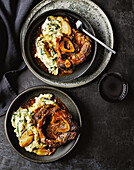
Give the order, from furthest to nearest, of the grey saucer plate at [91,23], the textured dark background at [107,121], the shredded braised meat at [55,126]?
the textured dark background at [107,121] < the grey saucer plate at [91,23] < the shredded braised meat at [55,126]

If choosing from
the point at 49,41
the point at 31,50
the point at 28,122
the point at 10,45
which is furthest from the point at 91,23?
the point at 28,122

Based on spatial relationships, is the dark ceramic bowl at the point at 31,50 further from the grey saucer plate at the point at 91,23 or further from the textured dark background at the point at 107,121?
the textured dark background at the point at 107,121

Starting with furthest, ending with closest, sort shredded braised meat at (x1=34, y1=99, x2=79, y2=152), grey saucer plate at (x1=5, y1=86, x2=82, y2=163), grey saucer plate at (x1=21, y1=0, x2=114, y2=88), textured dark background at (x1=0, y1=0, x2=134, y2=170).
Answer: textured dark background at (x1=0, y1=0, x2=134, y2=170), grey saucer plate at (x1=21, y1=0, x2=114, y2=88), grey saucer plate at (x1=5, y1=86, x2=82, y2=163), shredded braised meat at (x1=34, y1=99, x2=79, y2=152)

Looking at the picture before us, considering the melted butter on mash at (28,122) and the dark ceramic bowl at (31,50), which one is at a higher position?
the dark ceramic bowl at (31,50)

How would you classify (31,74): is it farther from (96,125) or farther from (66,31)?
(96,125)

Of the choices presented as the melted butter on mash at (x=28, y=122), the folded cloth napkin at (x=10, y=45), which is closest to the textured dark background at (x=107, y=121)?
the folded cloth napkin at (x=10, y=45)

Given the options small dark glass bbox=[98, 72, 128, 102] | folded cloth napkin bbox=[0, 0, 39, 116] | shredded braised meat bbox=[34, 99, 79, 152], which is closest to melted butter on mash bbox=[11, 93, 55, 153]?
shredded braised meat bbox=[34, 99, 79, 152]

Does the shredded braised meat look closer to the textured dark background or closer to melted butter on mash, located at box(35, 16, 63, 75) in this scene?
the textured dark background
